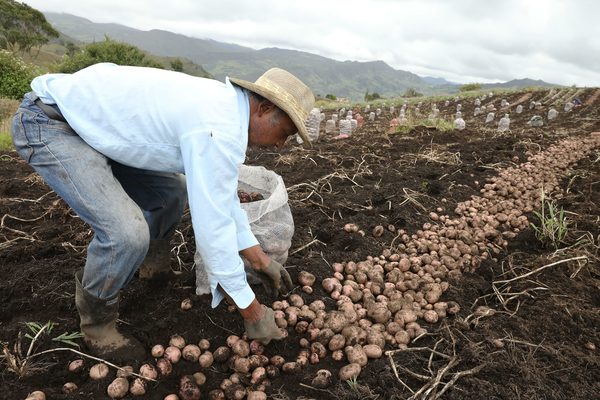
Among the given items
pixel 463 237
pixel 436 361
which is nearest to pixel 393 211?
pixel 463 237

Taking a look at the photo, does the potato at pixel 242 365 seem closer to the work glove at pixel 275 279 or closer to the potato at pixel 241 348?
the potato at pixel 241 348

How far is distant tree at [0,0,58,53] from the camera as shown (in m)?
33.7

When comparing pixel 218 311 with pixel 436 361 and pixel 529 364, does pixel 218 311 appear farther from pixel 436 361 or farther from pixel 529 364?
pixel 529 364

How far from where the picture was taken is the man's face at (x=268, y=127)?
5.29ft

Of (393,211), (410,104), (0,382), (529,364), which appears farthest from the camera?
(410,104)

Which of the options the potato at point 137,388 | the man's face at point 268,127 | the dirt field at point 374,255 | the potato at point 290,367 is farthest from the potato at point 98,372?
the man's face at point 268,127

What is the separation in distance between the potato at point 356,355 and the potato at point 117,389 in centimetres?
94

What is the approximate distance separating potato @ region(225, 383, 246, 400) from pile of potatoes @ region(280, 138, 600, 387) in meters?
0.26

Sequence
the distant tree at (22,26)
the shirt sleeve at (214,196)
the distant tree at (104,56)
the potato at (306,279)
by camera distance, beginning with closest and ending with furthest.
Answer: the shirt sleeve at (214,196), the potato at (306,279), the distant tree at (104,56), the distant tree at (22,26)

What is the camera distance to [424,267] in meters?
2.54

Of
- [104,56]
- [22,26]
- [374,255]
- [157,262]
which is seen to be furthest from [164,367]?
[22,26]

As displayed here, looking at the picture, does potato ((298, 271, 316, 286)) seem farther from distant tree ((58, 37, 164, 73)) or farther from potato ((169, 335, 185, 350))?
distant tree ((58, 37, 164, 73))

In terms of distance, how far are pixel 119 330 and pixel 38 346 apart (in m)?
0.33

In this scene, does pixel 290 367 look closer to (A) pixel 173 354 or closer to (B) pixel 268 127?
(A) pixel 173 354
